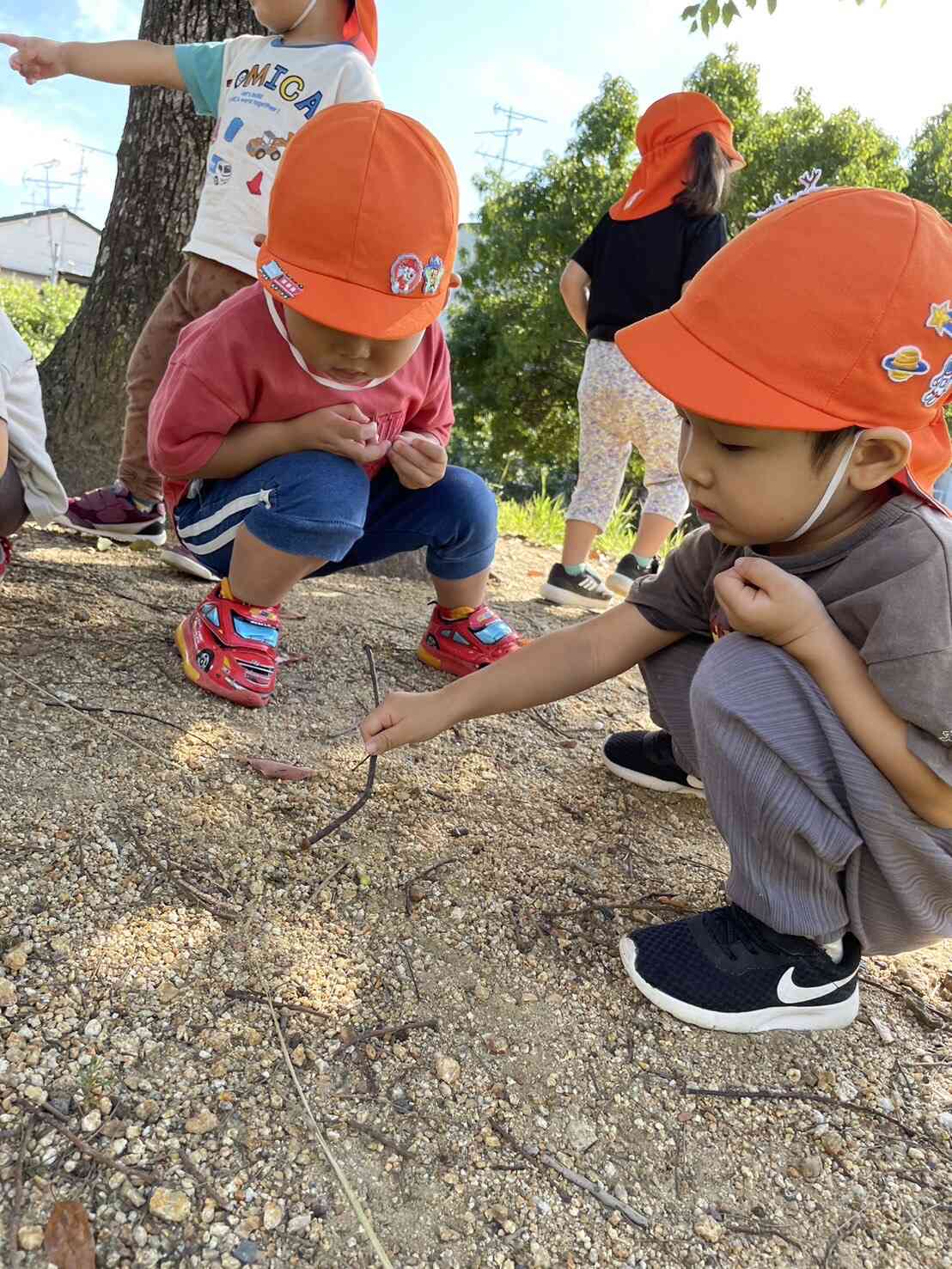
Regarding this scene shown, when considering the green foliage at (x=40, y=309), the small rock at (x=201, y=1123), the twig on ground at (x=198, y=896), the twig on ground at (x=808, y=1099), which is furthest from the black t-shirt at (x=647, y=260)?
the green foliage at (x=40, y=309)

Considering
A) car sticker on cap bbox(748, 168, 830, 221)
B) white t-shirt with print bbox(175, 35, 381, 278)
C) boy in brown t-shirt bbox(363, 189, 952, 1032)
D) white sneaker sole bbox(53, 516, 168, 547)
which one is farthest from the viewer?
white sneaker sole bbox(53, 516, 168, 547)

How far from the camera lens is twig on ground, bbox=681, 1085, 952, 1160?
4.00 ft

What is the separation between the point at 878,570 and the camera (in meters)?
1.28

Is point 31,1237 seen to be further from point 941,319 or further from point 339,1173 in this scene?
point 941,319

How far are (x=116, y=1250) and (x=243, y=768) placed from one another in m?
0.90

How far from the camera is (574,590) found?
3.72m

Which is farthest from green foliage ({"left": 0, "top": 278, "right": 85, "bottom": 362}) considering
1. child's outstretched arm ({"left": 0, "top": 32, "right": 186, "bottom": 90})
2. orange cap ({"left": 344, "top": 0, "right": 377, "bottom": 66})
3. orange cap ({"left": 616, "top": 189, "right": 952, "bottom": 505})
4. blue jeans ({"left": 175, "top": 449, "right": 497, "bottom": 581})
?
orange cap ({"left": 616, "top": 189, "right": 952, "bottom": 505})

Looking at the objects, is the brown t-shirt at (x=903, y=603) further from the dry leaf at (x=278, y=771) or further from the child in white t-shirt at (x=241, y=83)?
the child in white t-shirt at (x=241, y=83)

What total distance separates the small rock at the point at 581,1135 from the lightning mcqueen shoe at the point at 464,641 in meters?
1.41

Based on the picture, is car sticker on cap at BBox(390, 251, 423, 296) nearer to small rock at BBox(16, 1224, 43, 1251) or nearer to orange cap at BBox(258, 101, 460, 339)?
orange cap at BBox(258, 101, 460, 339)

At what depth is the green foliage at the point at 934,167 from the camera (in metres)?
15.9

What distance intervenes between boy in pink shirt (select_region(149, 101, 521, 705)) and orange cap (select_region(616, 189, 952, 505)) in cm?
74

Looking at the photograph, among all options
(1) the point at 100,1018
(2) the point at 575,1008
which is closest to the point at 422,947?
(2) the point at 575,1008

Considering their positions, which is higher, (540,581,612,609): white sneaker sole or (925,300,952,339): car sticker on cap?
(925,300,952,339): car sticker on cap
